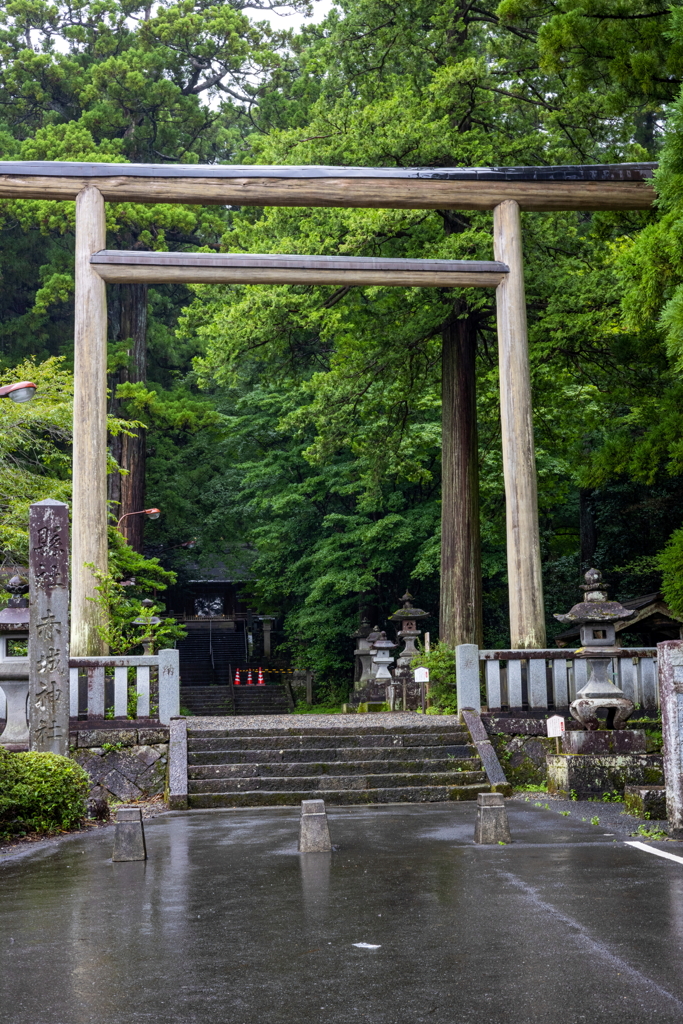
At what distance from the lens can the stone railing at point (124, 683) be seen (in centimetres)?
1223

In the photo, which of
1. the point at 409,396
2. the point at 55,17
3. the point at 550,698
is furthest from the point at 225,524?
the point at 550,698

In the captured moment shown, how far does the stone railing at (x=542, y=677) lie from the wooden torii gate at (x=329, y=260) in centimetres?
64

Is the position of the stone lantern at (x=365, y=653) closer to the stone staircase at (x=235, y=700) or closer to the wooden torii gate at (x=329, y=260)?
the stone staircase at (x=235, y=700)

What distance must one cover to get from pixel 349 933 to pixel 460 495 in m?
12.7

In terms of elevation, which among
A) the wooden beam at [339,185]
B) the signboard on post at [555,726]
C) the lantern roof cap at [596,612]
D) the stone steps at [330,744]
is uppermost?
the wooden beam at [339,185]

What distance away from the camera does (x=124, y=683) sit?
1234 cm

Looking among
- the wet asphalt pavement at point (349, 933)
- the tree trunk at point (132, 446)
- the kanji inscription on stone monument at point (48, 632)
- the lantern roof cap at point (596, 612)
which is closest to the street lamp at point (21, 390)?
the kanji inscription on stone monument at point (48, 632)

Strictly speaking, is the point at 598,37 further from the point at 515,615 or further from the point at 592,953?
the point at 592,953

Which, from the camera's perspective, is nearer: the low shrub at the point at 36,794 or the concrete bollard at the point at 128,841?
the concrete bollard at the point at 128,841

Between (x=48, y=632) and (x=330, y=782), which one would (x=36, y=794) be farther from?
(x=330, y=782)

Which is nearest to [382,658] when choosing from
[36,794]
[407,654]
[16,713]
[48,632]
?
[407,654]

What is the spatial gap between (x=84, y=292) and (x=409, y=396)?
25.2ft

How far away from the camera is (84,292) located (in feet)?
45.4

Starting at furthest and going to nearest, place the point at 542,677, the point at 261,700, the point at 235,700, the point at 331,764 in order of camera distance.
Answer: the point at 261,700 < the point at 235,700 < the point at 542,677 < the point at 331,764
